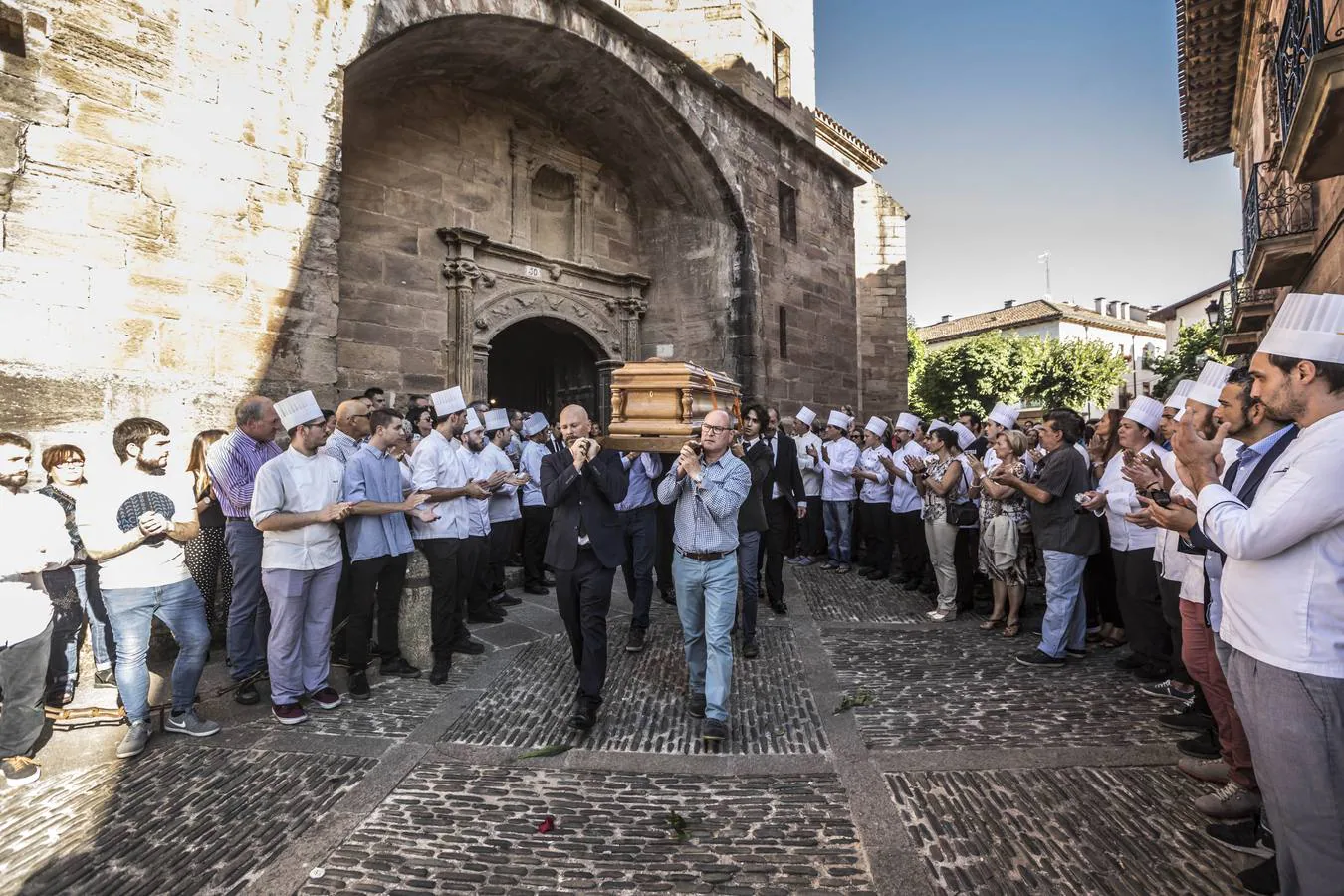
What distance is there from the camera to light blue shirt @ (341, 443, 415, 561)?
16.0ft

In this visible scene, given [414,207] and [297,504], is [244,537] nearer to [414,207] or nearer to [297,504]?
[297,504]

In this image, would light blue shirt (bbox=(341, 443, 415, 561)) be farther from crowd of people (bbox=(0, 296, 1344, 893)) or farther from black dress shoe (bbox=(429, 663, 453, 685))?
black dress shoe (bbox=(429, 663, 453, 685))

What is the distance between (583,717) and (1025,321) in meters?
53.3

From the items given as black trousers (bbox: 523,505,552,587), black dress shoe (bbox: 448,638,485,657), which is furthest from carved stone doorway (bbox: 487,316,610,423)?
black dress shoe (bbox: 448,638,485,657)

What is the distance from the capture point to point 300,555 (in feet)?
14.3

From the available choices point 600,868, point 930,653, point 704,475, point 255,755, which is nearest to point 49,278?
point 255,755

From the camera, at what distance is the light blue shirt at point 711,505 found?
13.6 ft

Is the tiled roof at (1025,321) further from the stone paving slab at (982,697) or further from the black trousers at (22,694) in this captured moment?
the black trousers at (22,694)

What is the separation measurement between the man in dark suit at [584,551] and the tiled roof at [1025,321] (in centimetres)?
4607

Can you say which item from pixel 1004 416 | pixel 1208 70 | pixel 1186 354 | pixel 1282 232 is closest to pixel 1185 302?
pixel 1186 354

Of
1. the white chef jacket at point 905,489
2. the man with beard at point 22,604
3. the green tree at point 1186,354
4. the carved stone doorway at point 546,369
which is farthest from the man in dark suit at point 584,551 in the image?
the green tree at point 1186,354

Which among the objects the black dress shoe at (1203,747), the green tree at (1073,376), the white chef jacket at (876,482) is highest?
the green tree at (1073,376)

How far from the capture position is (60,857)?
→ 297cm

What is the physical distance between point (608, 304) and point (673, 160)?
275 centimetres
